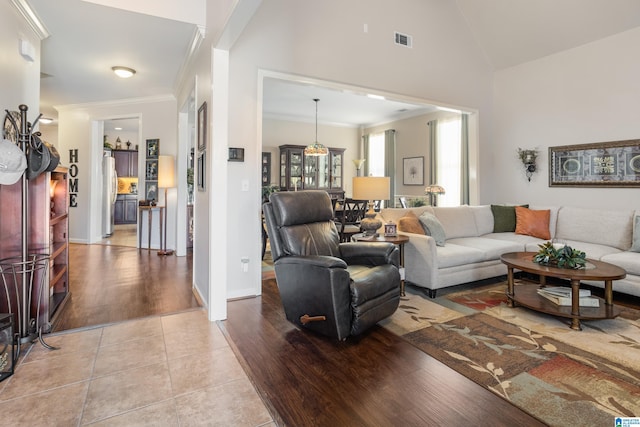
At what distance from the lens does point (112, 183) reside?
332 inches

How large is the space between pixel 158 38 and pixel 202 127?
1106mm

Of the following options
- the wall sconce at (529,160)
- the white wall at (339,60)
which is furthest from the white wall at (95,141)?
the wall sconce at (529,160)

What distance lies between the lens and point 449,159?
675cm

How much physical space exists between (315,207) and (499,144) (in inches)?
161

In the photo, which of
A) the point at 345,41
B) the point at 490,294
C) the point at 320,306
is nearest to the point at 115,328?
the point at 320,306

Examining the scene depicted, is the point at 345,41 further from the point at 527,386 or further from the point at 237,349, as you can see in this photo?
the point at 527,386

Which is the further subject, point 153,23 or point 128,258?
point 128,258

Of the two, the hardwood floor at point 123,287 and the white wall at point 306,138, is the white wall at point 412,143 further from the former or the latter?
the hardwood floor at point 123,287

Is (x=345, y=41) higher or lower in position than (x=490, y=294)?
higher

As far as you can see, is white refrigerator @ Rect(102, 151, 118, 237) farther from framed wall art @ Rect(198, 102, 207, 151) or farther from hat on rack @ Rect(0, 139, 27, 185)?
hat on rack @ Rect(0, 139, 27, 185)

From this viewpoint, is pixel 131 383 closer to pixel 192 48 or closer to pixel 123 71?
pixel 192 48

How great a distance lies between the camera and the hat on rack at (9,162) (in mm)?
1991

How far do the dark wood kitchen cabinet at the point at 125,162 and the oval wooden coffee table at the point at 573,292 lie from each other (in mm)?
9664

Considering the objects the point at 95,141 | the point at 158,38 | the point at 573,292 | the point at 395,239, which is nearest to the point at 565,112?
the point at 573,292
